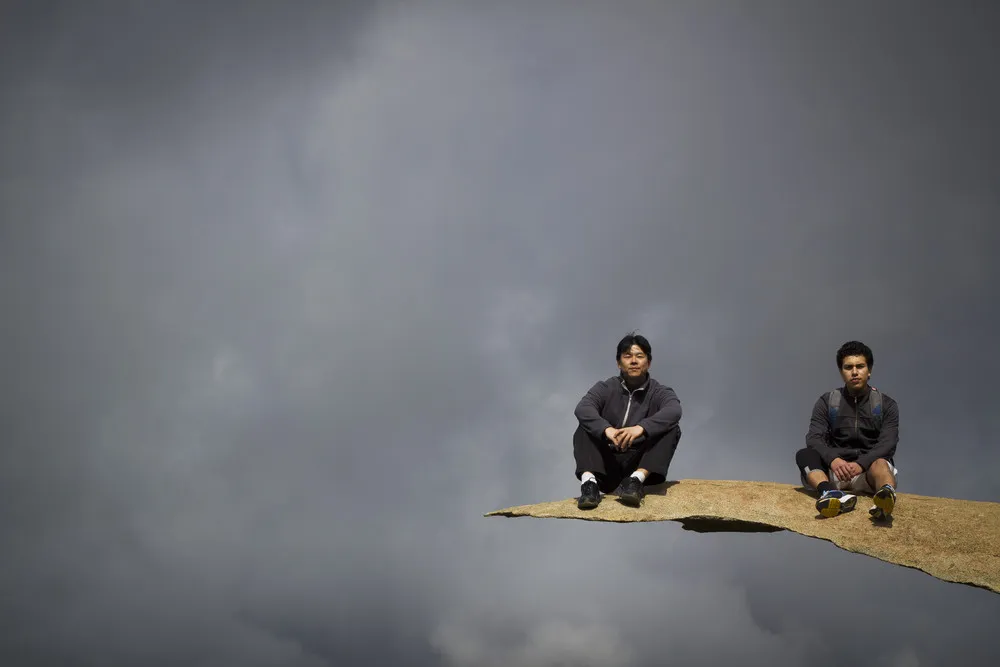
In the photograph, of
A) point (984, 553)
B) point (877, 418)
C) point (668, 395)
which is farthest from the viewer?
point (668, 395)

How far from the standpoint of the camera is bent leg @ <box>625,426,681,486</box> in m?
11.5

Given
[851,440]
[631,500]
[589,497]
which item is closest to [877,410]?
[851,440]

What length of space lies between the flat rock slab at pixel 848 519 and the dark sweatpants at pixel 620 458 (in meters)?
0.35

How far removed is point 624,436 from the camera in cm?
1111

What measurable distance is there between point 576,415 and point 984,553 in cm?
545

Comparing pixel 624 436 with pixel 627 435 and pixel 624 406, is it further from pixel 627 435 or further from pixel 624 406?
pixel 624 406

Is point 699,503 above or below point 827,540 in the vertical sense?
above

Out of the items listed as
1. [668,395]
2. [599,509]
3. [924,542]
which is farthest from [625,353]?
[924,542]

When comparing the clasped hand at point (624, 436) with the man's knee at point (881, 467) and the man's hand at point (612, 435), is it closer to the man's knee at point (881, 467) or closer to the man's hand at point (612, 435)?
the man's hand at point (612, 435)

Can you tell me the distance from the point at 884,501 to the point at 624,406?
11.9 feet

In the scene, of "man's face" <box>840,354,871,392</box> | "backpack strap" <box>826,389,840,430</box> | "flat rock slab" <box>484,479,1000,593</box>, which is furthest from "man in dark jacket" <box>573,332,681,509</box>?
"man's face" <box>840,354,871,392</box>

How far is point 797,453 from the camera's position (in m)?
11.7

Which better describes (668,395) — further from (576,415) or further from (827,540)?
(827,540)

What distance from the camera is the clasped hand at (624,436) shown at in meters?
11.1
